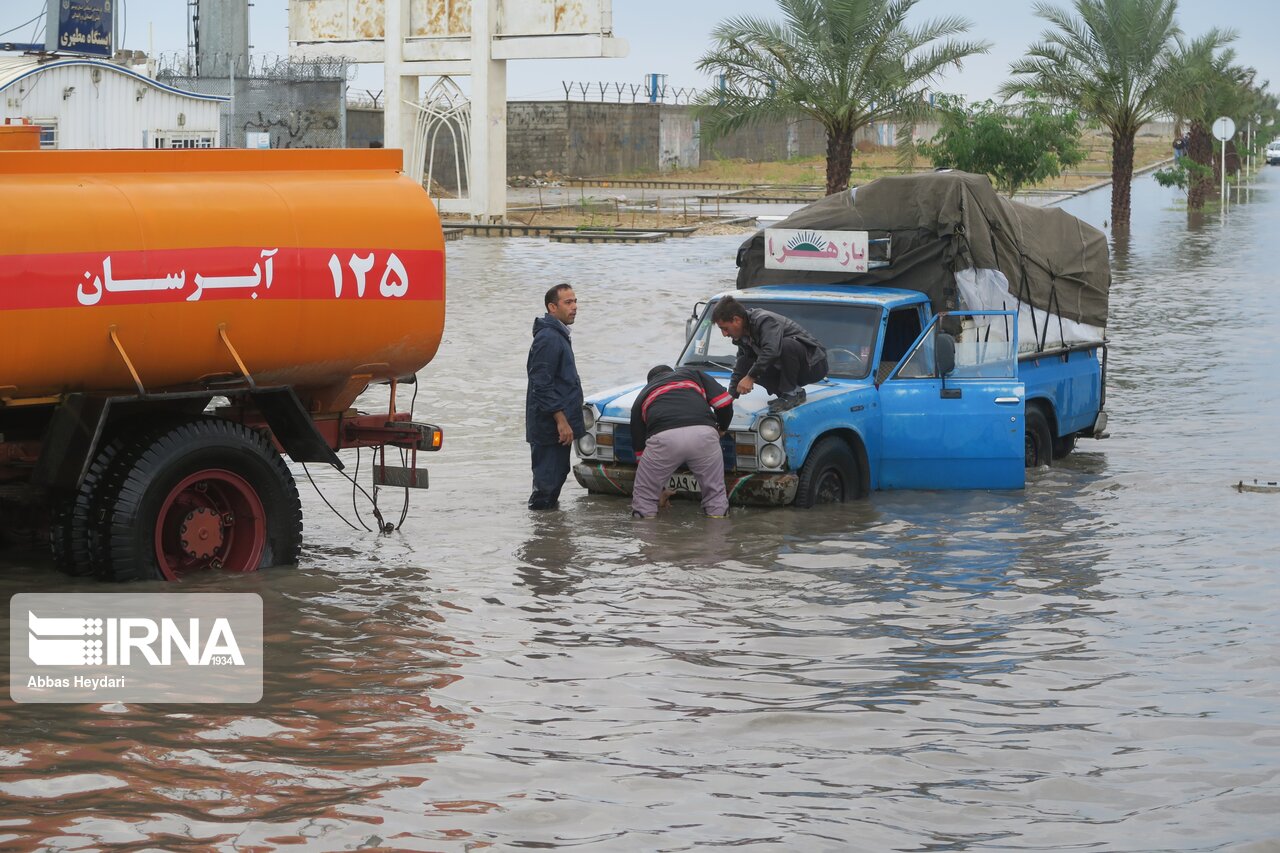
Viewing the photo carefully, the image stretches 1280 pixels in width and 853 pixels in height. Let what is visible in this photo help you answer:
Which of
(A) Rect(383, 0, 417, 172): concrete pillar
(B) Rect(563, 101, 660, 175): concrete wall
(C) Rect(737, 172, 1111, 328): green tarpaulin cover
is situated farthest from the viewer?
(B) Rect(563, 101, 660, 175): concrete wall

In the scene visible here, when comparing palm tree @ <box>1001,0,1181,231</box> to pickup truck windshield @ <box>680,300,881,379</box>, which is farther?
palm tree @ <box>1001,0,1181,231</box>

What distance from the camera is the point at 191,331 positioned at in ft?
32.1

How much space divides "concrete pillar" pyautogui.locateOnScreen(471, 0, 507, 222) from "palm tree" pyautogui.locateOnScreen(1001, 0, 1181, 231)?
14856 mm

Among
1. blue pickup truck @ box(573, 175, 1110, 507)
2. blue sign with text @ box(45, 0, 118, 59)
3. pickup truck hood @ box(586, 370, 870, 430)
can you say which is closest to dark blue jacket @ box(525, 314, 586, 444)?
pickup truck hood @ box(586, 370, 870, 430)

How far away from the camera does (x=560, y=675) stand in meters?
8.24

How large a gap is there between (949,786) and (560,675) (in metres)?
2.28

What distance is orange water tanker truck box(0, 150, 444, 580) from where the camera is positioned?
30.4ft

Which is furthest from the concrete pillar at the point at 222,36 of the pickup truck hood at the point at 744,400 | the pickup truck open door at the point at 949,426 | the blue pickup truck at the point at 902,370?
the pickup truck open door at the point at 949,426

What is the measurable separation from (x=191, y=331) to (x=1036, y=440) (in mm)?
8108

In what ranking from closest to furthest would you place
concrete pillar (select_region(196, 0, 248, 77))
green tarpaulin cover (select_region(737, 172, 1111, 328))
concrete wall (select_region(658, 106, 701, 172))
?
green tarpaulin cover (select_region(737, 172, 1111, 328)), concrete pillar (select_region(196, 0, 248, 77)), concrete wall (select_region(658, 106, 701, 172))

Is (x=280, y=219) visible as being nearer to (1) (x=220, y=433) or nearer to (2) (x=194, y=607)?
(1) (x=220, y=433)

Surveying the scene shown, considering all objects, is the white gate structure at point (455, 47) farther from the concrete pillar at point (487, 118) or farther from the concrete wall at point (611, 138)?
the concrete wall at point (611, 138)

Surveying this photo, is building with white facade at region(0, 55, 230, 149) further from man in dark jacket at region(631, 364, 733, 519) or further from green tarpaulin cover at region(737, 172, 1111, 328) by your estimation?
man in dark jacket at region(631, 364, 733, 519)

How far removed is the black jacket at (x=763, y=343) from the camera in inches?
484
